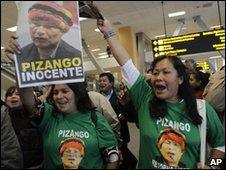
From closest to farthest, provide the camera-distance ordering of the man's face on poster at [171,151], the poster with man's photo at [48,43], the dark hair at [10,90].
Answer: the poster with man's photo at [48,43] → the man's face on poster at [171,151] → the dark hair at [10,90]

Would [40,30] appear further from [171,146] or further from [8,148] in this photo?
[171,146]

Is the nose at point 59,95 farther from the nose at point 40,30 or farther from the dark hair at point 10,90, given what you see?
the nose at point 40,30

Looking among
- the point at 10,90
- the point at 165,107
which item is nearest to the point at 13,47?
the point at 10,90

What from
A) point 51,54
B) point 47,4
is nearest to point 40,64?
point 51,54

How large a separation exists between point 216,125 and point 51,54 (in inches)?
37.0

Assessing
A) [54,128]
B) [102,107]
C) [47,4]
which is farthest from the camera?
[102,107]

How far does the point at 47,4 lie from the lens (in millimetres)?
1489

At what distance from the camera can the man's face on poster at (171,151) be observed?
160cm

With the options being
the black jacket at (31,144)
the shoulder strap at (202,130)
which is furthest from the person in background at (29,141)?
the shoulder strap at (202,130)

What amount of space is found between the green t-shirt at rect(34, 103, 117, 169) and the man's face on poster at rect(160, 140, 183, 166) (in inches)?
14.5

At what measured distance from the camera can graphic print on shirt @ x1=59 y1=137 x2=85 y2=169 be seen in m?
1.70

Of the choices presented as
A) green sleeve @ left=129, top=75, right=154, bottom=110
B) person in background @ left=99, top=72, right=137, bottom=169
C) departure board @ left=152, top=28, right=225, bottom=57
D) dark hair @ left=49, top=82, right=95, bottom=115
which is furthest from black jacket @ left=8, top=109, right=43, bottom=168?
departure board @ left=152, top=28, right=225, bottom=57

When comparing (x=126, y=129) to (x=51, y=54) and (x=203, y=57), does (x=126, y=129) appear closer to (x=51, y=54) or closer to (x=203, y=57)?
(x=203, y=57)

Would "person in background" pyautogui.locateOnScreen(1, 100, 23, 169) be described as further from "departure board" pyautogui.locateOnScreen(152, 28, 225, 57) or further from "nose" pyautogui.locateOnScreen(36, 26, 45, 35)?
"departure board" pyautogui.locateOnScreen(152, 28, 225, 57)
